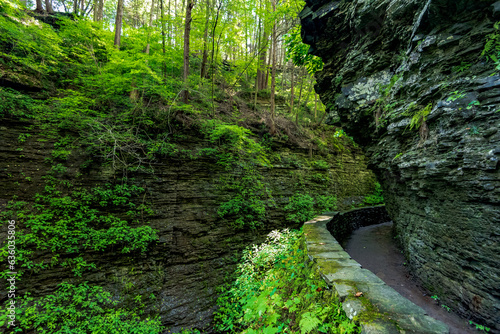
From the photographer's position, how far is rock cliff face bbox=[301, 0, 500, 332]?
2.95m

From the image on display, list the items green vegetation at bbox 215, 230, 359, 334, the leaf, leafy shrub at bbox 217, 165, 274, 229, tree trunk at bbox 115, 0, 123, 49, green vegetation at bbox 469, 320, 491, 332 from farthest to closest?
tree trunk at bbox 115, 0, 123, 49
leafy shrub at bbox 217, 165, 274, 229
green vegetation at bbox 469, 320, 491, 332
the leaf
green vegetation at bbox 215, 230, 359, 334

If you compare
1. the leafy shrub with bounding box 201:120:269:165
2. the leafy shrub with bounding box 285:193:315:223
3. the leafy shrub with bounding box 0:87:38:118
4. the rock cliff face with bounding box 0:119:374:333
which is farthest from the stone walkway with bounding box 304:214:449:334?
the leafy shrub with bounding box 0:87:38:118

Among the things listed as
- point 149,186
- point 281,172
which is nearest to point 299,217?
point 281,172

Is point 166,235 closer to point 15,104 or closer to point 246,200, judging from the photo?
point 246,200

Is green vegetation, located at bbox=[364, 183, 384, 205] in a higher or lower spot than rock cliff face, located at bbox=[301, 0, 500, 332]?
lower

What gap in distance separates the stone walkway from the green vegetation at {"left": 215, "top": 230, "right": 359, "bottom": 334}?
0.46 ft

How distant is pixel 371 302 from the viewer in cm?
217

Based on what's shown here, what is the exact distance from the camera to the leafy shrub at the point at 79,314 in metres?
4.30

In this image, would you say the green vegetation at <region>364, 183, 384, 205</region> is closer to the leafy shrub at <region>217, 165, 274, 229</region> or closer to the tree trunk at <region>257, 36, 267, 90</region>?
the leafy shrub at <region>217, 165, 274, 229</region>

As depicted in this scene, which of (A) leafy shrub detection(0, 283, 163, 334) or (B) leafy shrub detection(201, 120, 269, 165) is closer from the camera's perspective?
(A) leafy shrub detection(0, 283, 163, 334)

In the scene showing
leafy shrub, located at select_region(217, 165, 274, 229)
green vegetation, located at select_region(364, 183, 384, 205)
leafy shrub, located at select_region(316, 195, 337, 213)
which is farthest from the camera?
green vegetation, located at select_region(364, 183, 384, 205)

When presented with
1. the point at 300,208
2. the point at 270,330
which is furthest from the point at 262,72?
the point at 270,330

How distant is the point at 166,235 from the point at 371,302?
612 centimetres

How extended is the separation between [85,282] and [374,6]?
10377mm
